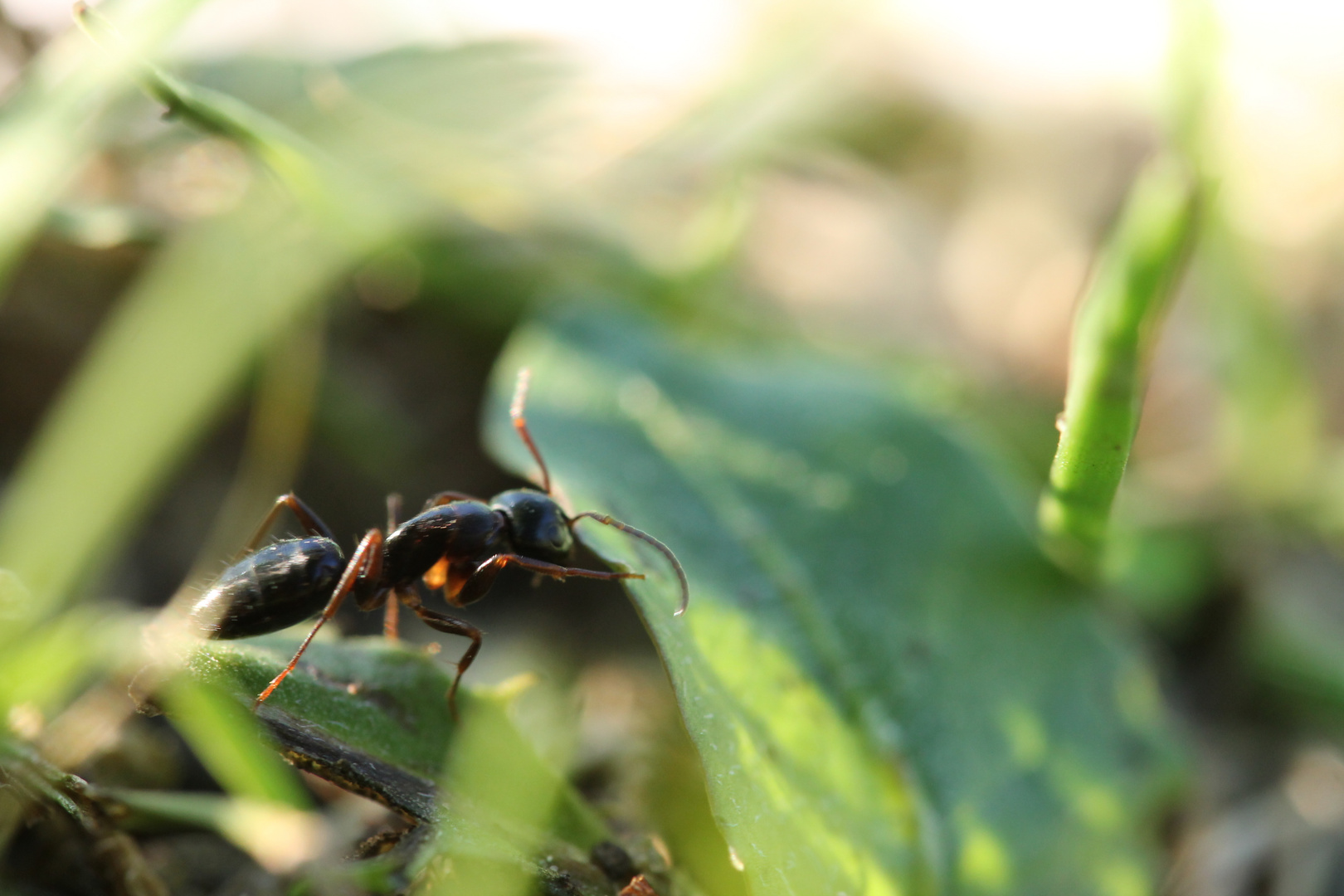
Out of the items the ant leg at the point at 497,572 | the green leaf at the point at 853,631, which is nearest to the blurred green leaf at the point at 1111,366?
the green leaf at the point at 853,631

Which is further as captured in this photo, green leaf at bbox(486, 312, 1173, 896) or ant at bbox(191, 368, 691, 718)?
ant at bbox(191, 368, 691, 718)

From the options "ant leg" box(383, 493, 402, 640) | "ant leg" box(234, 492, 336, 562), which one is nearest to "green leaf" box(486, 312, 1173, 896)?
"ant leg" box(383, 493, 402, 640)

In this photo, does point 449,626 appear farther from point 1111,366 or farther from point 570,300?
point 1111,366

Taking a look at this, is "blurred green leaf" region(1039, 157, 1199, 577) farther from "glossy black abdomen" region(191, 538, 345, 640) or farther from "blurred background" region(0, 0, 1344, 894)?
"glossy black abdomen" region(191, 538, 345, 640)

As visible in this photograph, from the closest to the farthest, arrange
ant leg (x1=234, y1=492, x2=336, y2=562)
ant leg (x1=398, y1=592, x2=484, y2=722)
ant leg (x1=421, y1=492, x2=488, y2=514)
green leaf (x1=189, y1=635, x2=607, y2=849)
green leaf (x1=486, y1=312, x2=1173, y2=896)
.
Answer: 1. green leaf (x1=189, y1=635, x2=607, y2=849)
2. green leaf (x1=486, y1=312, x2=1173, y2=896)
3. ant leg (x1=398, y1=592, x2=484, y2=722)
4. ant leg (x1=234, y1=492, x2=336, y2=562)
5. ant leg (x1=421, y1=492, x2=488, y2=514)

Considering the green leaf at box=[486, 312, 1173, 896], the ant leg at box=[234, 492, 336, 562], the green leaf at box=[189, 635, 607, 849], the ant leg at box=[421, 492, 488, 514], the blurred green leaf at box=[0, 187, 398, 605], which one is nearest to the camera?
the green leaf at box=[189, 635, 607, 849]

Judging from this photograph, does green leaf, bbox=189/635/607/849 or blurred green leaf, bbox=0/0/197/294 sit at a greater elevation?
blurred green leaf, bbox=0/0/197/294
